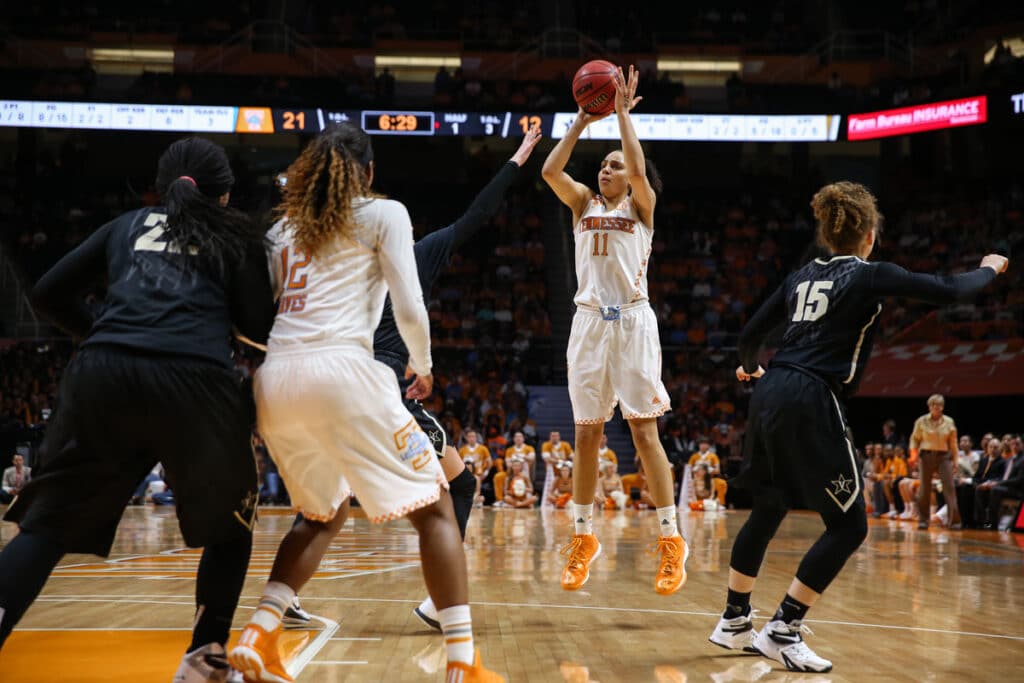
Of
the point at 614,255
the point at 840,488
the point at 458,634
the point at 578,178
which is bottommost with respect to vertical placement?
the point at 458,634

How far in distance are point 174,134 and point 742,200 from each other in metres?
14.7

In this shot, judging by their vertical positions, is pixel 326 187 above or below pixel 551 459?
above

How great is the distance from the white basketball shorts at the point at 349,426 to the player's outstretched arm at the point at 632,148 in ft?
8.69

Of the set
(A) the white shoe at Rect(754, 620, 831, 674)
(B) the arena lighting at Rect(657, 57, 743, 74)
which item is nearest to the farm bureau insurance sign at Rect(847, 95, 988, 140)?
(B) the arena lighting at Rect(657, 57, 743, 74)

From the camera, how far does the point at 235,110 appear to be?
23.1 metres

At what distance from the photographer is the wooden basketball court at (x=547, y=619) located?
4.02m

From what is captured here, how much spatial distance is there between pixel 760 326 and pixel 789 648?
1419 mm

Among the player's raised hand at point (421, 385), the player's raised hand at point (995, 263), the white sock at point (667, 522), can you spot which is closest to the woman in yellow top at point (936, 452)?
the white sock at point (667, 522)

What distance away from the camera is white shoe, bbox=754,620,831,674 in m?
4.09

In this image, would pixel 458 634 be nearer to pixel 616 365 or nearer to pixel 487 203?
pixel 487 203

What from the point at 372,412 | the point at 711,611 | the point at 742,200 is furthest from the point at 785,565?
the point at 742,200

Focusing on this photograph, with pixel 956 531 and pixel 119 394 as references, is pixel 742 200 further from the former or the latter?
pixel 119 394

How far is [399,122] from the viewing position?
2306 cm

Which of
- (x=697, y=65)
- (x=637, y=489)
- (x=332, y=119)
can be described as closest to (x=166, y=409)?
(x=637, y=489)
